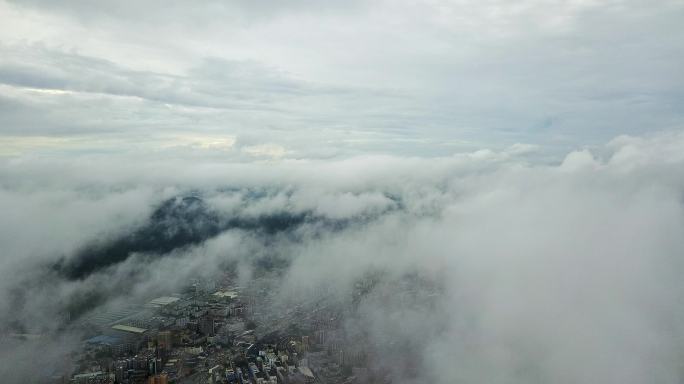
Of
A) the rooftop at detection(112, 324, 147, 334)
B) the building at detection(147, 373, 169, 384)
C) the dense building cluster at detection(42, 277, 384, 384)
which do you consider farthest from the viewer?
the rooftop at detection(112, 324, 147, 334)

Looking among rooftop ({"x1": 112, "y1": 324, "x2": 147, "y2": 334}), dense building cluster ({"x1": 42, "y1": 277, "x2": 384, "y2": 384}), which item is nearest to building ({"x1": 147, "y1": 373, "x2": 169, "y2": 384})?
dense building cluster ({"x1": 42, "y1": 277, "x2": 384, "y2": 384})

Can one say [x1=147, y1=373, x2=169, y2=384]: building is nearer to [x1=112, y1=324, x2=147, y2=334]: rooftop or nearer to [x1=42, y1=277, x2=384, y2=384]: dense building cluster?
[x1=42, y1=277, x2=384, y2=384]: dense building cluster

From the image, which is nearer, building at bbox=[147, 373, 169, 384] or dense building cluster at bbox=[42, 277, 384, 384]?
building at bbox=[147, 373, 169, 384]

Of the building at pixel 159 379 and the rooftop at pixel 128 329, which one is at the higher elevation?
the building at pixel 159 379

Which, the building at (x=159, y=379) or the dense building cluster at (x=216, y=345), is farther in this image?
the dense building cluster at (x=216, y=345)

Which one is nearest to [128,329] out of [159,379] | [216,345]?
[216,345]

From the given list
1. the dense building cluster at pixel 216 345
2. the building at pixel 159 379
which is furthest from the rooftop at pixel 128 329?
the building at pixel 159 379

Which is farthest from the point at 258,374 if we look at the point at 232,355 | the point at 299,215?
the point at 299,215

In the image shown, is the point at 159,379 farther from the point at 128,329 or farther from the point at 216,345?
the point at 128,329

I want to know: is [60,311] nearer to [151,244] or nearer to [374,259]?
[151,244]

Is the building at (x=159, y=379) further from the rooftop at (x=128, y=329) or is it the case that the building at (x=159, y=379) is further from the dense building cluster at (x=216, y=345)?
the rooftop at (x=128, y=329)

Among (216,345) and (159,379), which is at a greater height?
(159,379)

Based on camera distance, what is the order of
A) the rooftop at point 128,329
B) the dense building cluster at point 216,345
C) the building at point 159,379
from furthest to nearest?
the rooftop at point 128,329, the dense building cluster at point 216,345, the building at point 159,379
